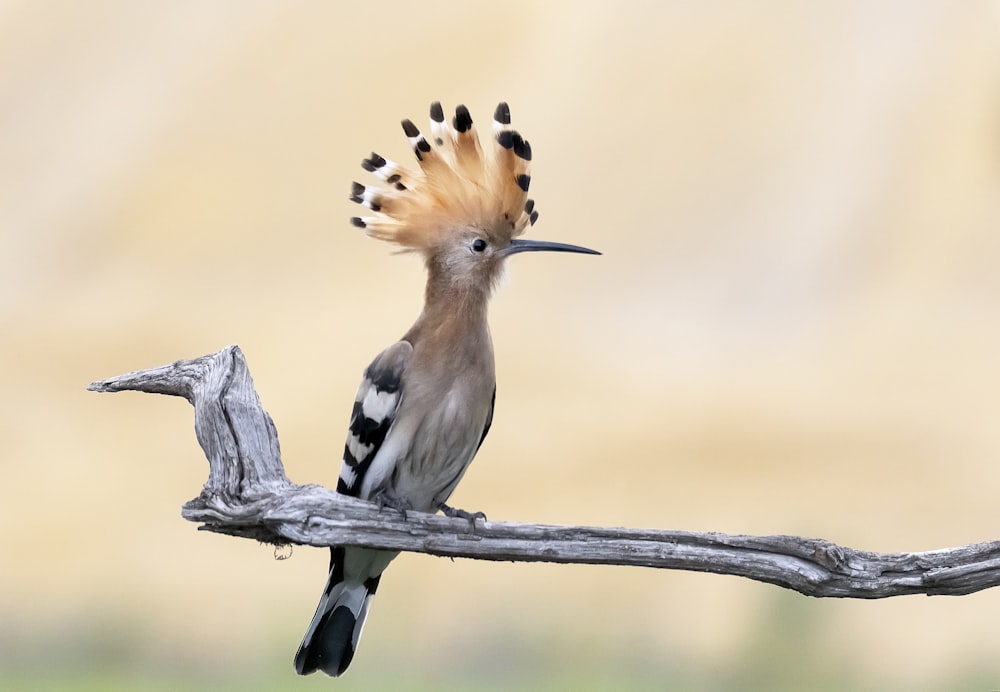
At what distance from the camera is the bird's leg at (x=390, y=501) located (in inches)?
71.2

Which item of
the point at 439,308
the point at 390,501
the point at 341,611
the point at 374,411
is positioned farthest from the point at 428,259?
the point at 341,611

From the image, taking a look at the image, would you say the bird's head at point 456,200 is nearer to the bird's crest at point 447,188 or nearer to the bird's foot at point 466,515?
the bird's crest at point 447,188

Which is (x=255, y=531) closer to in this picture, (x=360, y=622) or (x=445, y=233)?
(x=360, y=622)

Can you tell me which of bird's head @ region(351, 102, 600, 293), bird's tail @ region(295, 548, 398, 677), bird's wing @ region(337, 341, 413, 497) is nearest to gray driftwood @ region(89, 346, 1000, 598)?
bird's wing @ region(337, 341, 413, 497)

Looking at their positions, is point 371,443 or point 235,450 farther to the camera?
point 371,443

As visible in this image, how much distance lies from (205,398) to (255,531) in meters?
0.26

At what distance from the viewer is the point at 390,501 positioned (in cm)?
188

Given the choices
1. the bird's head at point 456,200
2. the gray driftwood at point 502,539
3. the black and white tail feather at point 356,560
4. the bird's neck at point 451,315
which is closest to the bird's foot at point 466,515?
the gray driftwood at point 502,539

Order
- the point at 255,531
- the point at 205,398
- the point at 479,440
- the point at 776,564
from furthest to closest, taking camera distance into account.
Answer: the point at 479,440
the point at 205,398
the point at 255,531
the point at 776,564

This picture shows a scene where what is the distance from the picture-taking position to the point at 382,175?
1884 mm

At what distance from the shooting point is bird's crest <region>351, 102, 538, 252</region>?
1870mm

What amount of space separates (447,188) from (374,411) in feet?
1.33

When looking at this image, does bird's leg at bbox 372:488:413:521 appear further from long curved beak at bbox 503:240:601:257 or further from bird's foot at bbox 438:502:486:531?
long curved beak at bbox 503:240:601:257

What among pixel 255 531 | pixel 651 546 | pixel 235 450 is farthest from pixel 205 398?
pixel 651 546
